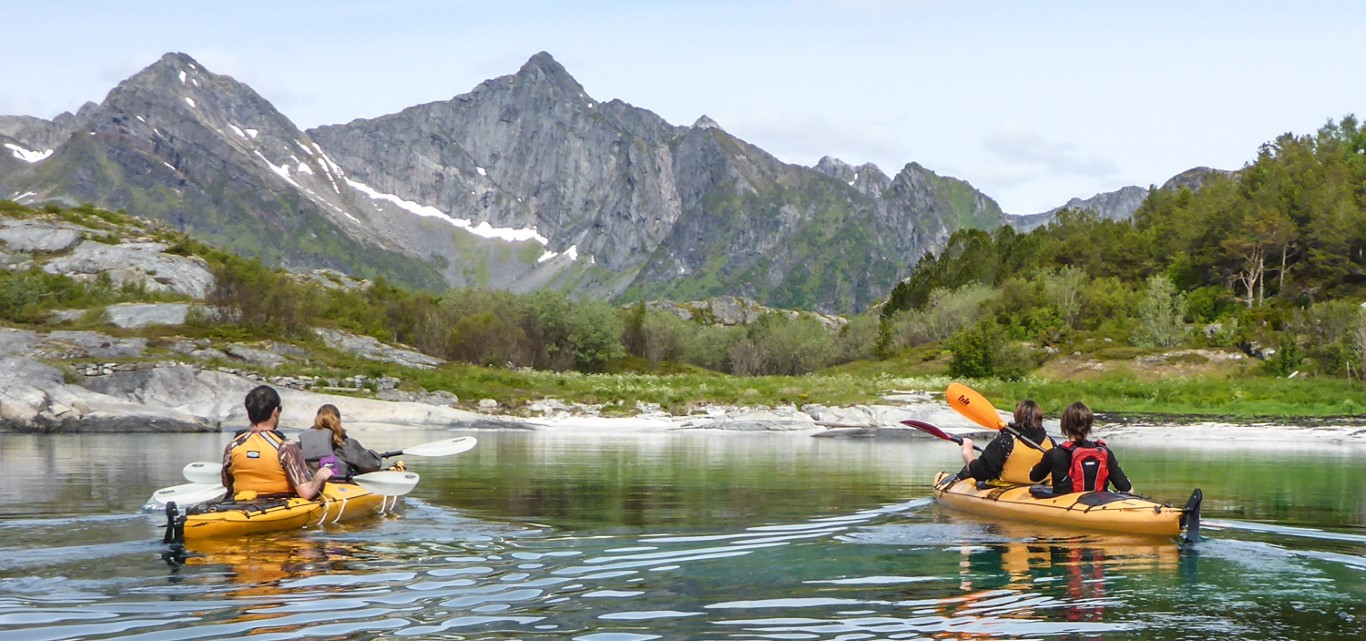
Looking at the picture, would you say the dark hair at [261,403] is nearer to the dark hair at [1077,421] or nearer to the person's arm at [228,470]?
the person's arm at [228,470]

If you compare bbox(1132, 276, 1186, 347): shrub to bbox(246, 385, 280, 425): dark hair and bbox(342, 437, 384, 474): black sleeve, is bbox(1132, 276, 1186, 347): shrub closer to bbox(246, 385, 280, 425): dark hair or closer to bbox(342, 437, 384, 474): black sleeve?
bbox(342, 437, 384, 474): black sleeve

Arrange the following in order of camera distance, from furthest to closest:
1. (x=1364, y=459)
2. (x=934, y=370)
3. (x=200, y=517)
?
1. (x=934, y=370)
2. (x=1364, y=459)
3. (x=200, y=517)

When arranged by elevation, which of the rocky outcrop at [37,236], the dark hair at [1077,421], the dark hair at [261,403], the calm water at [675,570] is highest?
the rocky outcrop at [37,236]

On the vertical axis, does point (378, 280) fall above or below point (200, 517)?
above

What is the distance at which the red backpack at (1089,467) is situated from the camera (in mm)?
16281

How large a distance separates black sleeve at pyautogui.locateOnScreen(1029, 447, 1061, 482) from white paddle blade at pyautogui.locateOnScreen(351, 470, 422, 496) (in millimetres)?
9321

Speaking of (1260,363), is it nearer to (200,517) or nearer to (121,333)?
(121,333)

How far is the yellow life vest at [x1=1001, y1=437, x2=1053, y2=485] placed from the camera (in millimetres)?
17234

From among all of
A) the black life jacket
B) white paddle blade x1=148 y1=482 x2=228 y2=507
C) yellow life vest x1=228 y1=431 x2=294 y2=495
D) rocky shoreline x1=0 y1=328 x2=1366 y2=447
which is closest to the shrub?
rocky shoreline x1=0 y1=328 x2=1366 y2=447

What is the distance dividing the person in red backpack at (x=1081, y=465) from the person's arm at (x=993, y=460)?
0.74 meters

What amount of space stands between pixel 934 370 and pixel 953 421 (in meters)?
33.8

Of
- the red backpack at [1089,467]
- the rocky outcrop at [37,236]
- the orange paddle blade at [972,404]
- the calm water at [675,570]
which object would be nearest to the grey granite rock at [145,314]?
the rocky outcrop at [37,236]

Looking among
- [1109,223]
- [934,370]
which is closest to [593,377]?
[934,370]

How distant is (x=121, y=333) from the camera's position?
2359 inches
